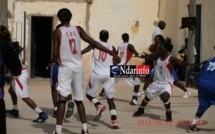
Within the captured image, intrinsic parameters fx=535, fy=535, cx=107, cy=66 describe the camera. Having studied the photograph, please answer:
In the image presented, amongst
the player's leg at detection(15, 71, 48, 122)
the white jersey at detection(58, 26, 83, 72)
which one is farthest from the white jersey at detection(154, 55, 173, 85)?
the white jersey at detection(58, 26, 83, 72)

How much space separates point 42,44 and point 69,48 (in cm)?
1203

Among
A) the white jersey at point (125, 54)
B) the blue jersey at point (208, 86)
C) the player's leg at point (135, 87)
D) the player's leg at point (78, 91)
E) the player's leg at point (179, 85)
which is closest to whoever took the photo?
the player's leg at point (78, 91)

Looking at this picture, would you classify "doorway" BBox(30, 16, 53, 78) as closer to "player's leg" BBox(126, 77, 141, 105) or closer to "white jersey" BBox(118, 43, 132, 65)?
"white jersey" BBox(118, 43, 132, 65)

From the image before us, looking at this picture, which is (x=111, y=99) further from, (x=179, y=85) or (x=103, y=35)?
(x=179, y=85)

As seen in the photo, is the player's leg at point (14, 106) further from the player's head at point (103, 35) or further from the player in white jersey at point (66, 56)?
the player in white jersey at point (66, 56)

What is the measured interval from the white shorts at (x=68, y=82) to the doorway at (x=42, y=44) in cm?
1126

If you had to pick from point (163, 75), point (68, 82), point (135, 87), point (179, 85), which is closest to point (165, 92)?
point (163, 75)

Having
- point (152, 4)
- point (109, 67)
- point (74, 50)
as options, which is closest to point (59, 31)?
point (74, 50)

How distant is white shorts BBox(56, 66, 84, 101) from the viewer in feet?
25.8

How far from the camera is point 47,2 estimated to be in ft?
60.7

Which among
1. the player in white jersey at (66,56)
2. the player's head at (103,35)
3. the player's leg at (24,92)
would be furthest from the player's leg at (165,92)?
the player in white jersey at (66,56)

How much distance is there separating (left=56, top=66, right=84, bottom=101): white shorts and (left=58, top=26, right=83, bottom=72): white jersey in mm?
79

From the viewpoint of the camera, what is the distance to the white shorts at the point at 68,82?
786 centimetres

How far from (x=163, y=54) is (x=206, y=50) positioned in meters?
8.69
